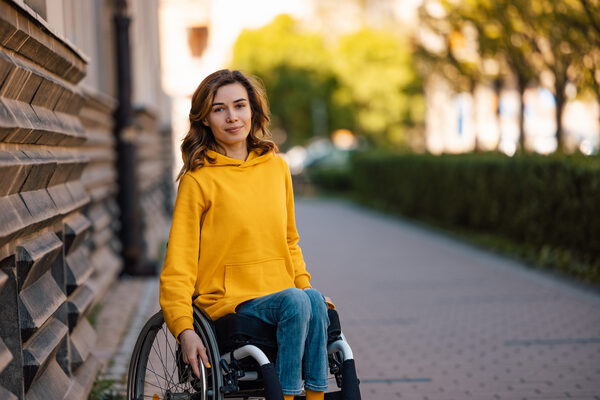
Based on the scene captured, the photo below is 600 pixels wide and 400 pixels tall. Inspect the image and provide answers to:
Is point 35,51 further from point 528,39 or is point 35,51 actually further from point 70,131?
point 528,39

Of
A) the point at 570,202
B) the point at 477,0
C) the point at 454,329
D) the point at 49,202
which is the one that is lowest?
the point at 454,329

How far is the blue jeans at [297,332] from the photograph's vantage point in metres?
3.20

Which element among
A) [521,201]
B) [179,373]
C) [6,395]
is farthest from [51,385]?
[521,201]

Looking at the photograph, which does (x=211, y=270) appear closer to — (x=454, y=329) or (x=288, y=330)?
(x=288, y=330)

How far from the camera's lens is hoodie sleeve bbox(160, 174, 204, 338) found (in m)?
3.25

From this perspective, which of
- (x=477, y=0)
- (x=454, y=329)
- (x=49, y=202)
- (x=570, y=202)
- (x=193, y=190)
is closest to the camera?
(x=193, y=190)

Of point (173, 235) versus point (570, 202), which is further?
point (570, 202)

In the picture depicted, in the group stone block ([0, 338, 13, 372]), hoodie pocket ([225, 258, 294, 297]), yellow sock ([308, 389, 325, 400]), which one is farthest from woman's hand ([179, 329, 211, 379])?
stone block ([0, 338, 13, 372])

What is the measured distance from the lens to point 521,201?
11.4 meters

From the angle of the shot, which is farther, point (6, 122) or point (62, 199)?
point (62, 199)

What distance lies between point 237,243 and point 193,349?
0.49 m

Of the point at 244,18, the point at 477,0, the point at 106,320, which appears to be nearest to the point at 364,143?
the point at 244,18

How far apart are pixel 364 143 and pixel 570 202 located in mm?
29083

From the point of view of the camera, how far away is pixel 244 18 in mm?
52094
